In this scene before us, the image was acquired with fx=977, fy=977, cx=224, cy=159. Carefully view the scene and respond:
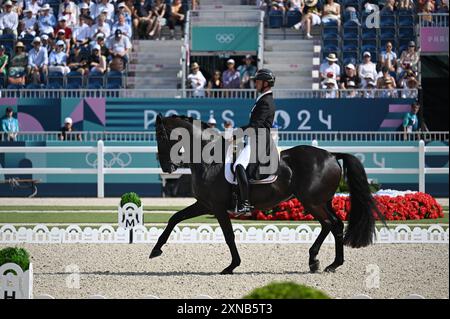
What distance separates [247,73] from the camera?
24.0 m

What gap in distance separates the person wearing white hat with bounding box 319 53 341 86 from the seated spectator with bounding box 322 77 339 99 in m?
0.18

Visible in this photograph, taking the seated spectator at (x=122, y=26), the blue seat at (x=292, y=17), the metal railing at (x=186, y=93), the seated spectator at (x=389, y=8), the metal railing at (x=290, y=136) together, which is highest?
the seated spectator at (x=389, y=8)

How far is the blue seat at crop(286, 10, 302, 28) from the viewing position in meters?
26.2

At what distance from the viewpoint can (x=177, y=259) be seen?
11.8 meters

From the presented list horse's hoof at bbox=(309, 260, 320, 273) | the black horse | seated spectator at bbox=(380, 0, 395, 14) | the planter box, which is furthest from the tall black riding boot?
seated spectator at bbox=(380, 0, 395, 14)

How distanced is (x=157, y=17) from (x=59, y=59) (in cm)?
316

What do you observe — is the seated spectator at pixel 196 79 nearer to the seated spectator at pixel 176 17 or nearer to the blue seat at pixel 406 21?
the seated spectator at pixel 176 17

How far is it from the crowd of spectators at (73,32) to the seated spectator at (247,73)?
10.1 ft

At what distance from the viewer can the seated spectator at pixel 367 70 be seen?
2353 centimetres

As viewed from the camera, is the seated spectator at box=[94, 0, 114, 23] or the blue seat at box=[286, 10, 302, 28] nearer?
the seated spectator at box=[94, 0, 114, 23]

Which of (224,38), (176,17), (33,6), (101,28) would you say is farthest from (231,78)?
(33,6)

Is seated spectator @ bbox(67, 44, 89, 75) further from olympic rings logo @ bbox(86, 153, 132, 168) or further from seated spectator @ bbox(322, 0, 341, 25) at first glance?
seated spectator @ bbox(322, 0, 341, 25)

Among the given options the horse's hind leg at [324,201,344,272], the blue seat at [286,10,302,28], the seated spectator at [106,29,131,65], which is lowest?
the horse's hind leg at [324,201,344,272]

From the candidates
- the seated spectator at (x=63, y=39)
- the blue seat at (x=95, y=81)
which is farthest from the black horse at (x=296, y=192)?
the seated spectator at (x=63, y=39)
